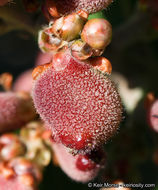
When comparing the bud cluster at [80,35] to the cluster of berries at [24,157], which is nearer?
the bud cluster at [80,35]

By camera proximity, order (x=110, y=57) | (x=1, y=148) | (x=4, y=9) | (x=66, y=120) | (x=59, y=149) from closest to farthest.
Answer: (x=66, y=120)
(x=4, y=9)
(x=59, y=149)
(x=1, y=148)
(x=110, y=57)

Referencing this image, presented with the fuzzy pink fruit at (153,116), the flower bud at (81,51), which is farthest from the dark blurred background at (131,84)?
the flower bud at (81,51)

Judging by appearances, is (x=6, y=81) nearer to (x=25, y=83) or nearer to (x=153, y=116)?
(x=25, y=83)

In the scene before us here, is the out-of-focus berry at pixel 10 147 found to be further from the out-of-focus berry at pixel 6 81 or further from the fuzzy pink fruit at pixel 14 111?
the out-of-focus berry at pixel 6 81

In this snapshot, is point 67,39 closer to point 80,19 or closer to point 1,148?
point 80,19

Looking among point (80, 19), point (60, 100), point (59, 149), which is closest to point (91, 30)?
point (80, 19)
